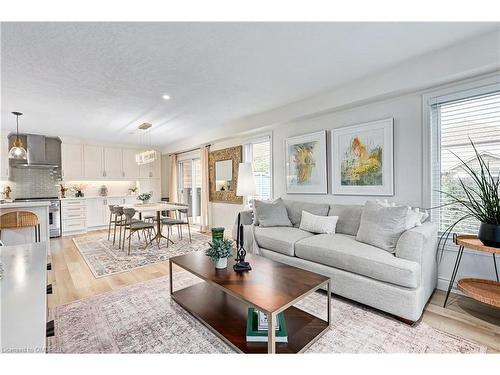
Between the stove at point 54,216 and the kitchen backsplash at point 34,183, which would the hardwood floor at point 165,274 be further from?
the kitchen backsplash at point 34,183

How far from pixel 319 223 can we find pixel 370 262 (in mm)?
1044

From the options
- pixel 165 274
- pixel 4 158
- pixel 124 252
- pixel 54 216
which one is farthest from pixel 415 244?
pixel 4 158

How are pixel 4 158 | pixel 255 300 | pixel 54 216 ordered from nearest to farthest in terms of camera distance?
1. pixel 255 300
2. pixel 4 158
3. pixel 54 216

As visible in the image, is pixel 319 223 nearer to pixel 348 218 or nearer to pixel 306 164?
pixel 348 218

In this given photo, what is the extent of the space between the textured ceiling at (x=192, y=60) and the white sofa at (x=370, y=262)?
1.72 meters

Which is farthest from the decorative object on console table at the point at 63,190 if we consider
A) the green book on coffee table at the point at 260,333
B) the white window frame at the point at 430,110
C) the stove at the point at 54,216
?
the white window frame at the point at 430,110

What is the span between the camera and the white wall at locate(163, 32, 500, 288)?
2252 mm

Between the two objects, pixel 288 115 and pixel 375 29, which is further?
pixel 288 115

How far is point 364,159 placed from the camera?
3215 millimetres

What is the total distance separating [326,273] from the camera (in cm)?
251

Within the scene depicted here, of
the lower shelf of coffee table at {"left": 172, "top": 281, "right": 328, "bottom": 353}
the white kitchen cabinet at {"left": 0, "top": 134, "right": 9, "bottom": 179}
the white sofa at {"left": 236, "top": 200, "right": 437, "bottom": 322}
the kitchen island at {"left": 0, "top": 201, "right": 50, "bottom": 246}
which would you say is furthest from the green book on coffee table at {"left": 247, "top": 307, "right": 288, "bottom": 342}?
the white kitchen cabinet at {"left": 0, "top": 134, "right": 9, "bottom": 179}

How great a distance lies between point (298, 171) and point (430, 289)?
2.29 meters
